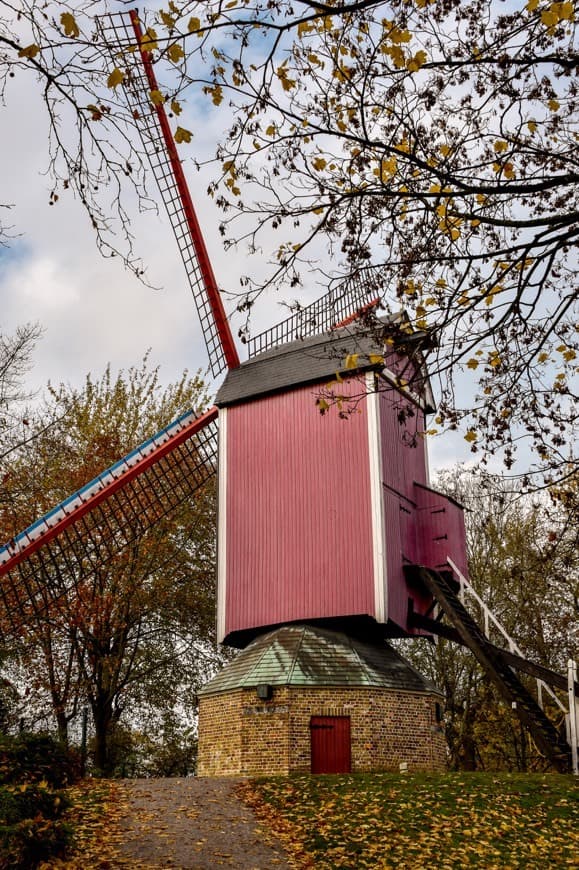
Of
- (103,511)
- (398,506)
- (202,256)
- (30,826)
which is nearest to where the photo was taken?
(30,826)

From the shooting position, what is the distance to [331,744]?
15.3m

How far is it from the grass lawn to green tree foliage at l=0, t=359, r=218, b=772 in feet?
32.3

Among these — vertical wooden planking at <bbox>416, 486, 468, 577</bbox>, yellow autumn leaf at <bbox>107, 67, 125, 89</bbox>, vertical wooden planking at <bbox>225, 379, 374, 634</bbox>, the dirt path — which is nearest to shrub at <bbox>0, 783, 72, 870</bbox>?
the dirt path

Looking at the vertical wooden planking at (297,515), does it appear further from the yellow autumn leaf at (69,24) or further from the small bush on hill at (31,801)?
the yellow autumn leaf at (69,24)

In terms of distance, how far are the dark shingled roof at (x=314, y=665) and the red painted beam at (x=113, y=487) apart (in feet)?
14.6

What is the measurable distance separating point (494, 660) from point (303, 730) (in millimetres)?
3904

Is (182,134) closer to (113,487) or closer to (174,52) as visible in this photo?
(174,52)

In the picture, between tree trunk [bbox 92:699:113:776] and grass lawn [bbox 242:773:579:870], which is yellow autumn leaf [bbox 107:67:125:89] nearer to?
grass lawn [bbox 242:773:579:870]

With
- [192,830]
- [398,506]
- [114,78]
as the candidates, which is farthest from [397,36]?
[398,506]

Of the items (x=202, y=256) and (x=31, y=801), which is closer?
(x=31, y=801)

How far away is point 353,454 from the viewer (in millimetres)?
17016

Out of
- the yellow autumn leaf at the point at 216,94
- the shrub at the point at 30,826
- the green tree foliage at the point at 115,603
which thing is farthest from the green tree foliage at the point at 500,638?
the yellow autumn leaf at the point at 216,94

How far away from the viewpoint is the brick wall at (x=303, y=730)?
15.2 meters

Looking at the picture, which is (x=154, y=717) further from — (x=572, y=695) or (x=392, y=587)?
(x=572, y=695)
